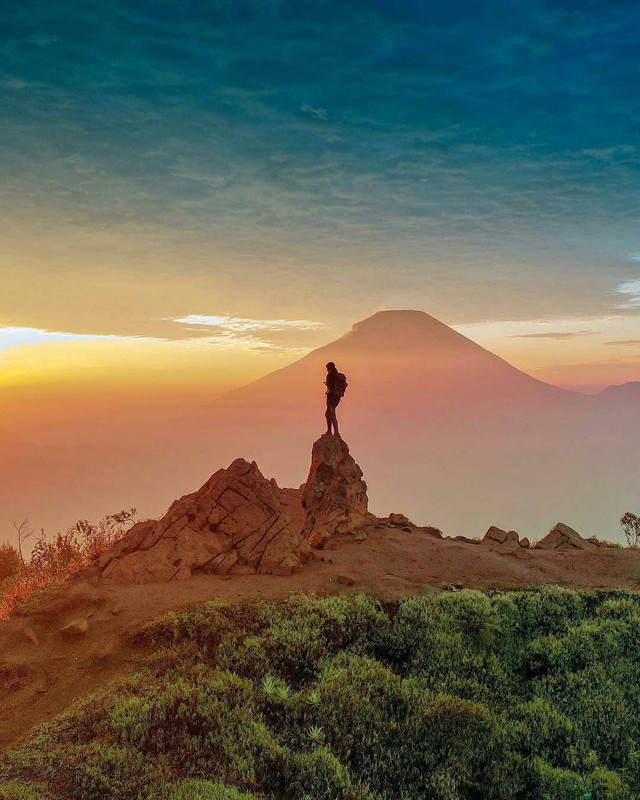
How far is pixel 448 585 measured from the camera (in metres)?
13.2

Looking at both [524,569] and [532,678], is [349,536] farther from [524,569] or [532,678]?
[532,678]

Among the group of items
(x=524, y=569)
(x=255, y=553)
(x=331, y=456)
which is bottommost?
(x=524, y=569)

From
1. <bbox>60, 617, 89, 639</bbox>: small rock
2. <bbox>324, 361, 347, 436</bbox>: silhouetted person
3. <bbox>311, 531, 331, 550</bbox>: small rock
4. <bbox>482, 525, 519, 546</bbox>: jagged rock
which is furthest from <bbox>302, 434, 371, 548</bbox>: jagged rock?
<bbox>60, 617, 89, 639</bbox>: small rock

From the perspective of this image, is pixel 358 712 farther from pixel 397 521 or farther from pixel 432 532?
pixel 397 521

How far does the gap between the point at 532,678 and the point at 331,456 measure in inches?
431

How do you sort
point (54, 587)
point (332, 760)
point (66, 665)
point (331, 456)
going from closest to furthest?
1. point (332, 760)
2. point (66, 665)
3. point (54, 587)
4. point (331, 456)

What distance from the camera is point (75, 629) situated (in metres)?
10.9

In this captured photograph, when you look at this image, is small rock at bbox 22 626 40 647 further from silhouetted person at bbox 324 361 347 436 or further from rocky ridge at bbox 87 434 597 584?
silhouetted person at bbox 324 361 347 436

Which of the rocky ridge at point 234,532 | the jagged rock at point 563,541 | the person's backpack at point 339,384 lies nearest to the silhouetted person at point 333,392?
the person's backpack at point 339,384

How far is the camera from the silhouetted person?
2041cm

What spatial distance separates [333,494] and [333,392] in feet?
12.9

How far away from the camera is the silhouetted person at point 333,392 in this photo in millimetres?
20406

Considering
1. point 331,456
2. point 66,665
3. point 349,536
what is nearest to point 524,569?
point 349,536

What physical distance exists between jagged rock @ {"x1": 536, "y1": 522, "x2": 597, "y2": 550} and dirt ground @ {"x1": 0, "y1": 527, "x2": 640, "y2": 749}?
1.42 meters
